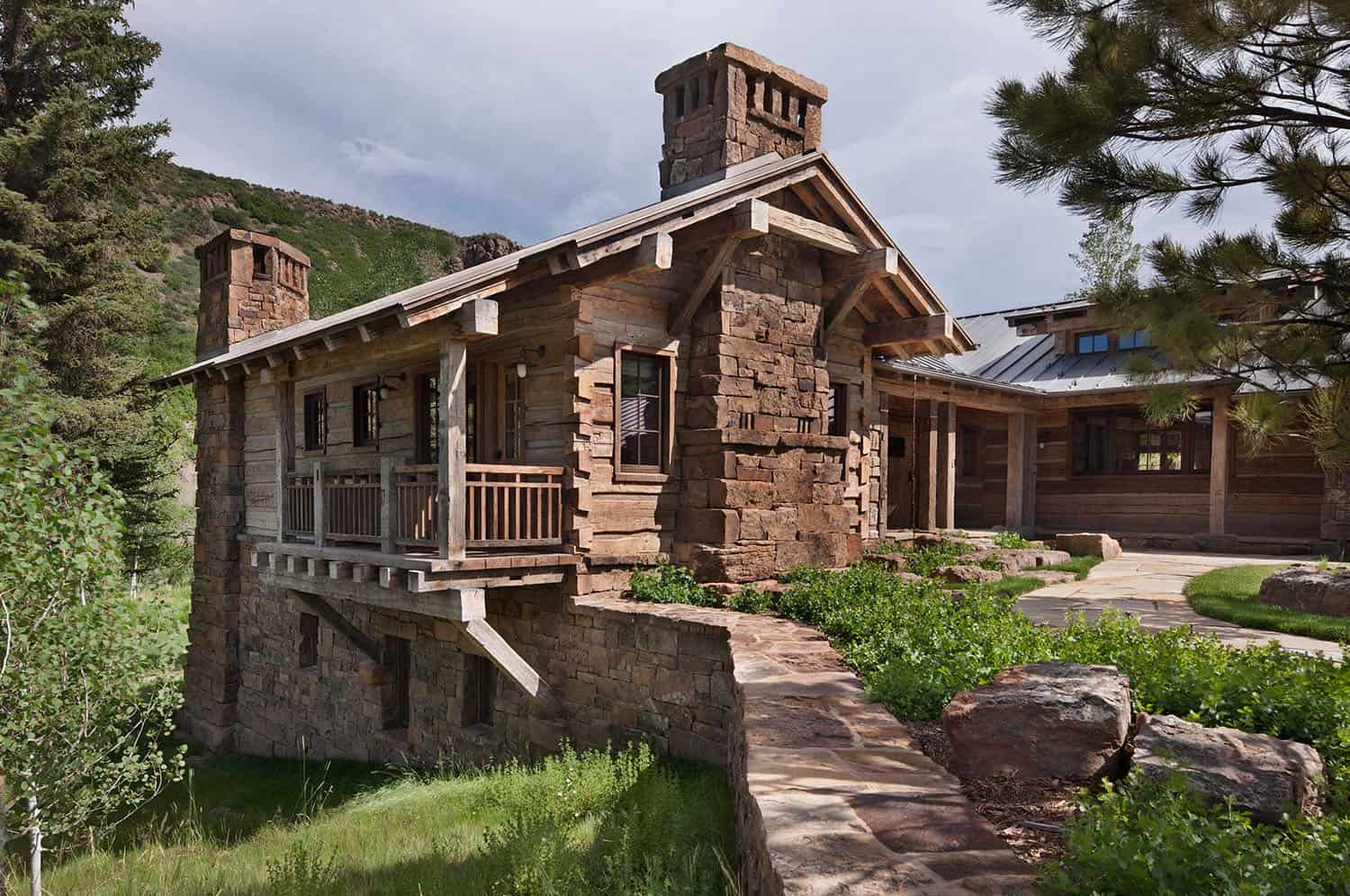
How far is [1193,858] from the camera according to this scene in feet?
9.00

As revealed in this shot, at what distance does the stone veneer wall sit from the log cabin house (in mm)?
35

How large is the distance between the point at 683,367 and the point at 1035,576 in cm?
622

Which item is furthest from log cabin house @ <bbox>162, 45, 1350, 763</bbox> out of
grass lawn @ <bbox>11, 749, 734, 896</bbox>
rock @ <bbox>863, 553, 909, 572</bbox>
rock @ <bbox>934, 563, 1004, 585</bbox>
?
rock @ <bbox>934, 563, 1004, 585</bbox>

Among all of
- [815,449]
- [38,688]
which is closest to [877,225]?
[815,449]

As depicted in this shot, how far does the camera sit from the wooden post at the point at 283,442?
36.9 feet

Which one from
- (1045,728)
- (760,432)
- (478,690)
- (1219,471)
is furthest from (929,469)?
(1045,728)

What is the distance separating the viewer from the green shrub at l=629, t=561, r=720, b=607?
9344mm

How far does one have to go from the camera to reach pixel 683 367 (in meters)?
10.5

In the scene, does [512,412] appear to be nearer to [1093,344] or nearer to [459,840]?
[459,840]

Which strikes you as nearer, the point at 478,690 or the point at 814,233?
the point at 478,690

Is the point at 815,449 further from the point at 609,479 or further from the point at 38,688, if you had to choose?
the point at 38,688

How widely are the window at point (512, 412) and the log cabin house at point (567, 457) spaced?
0.12ft

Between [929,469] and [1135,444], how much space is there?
5.87 meters

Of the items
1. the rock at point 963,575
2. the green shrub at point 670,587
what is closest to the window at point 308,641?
the green shrub at point 670,587
